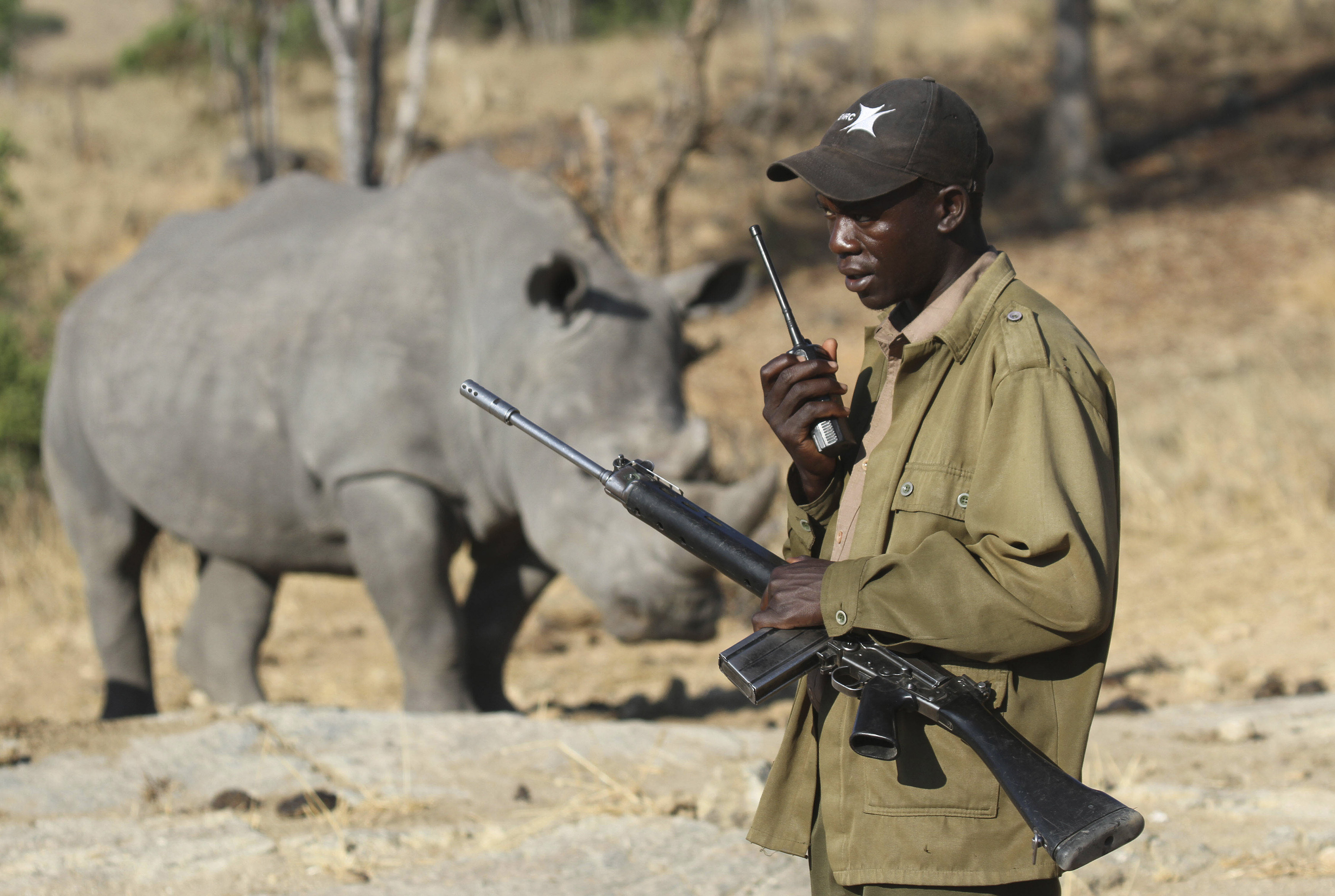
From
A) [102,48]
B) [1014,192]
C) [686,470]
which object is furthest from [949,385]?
[102,48]

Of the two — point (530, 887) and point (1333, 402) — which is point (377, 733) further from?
point (1333, 402)

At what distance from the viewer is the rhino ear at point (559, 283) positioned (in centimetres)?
532

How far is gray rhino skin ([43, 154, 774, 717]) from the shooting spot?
5332mm

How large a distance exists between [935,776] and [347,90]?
1089cm

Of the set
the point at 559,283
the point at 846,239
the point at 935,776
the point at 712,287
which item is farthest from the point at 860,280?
the point at 712,287

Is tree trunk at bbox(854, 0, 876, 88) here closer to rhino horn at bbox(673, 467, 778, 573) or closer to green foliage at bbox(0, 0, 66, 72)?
green foliage at bbox(0, 0, 66, 72)

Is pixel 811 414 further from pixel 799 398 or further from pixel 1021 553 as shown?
pixel 1021 553

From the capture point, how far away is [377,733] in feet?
16.1

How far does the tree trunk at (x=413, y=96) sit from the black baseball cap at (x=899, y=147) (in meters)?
10.4

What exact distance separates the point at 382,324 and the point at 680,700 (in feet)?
7.24

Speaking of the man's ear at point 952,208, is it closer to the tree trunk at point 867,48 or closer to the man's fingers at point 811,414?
the man's fingers at point 811,414

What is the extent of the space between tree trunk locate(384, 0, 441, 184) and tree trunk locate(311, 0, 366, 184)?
16.4 inches

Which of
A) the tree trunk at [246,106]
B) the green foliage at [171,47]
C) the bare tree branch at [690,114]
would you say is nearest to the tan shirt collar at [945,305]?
the bare tree branch at [690,114]

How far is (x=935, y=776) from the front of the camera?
2.17m
